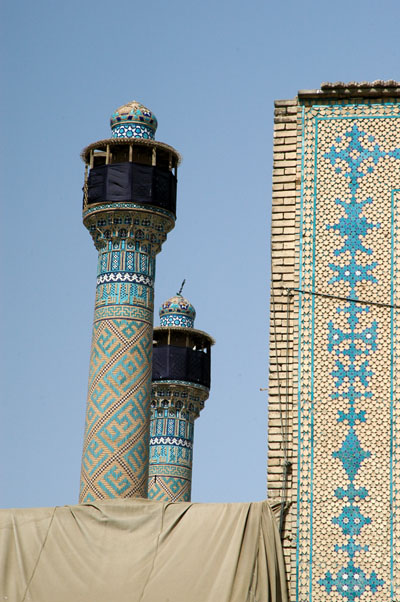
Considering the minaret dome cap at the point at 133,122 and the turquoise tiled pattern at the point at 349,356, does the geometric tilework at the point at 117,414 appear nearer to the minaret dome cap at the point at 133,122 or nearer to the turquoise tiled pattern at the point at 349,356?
the minaret dome cap at the point at 133,122

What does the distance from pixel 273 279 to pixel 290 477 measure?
133 cm

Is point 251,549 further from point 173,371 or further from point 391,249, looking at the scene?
point 173,371

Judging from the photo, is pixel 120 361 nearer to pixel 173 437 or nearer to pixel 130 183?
pixel 130 183

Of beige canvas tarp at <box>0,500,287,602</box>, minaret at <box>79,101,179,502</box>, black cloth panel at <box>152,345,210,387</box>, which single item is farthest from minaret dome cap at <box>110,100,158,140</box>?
beige canvas tarp at <box>0,500,287,602</box>

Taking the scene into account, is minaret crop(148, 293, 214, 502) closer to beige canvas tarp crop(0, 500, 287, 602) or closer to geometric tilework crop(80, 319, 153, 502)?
geometric tilework crop(80, 319, 153, 502)

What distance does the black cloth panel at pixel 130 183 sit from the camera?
1416 centimetres

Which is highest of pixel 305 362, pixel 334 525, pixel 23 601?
pixel 305 362

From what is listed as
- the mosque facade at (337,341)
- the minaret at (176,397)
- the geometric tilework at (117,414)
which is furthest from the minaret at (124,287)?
the mosque facade at (337,341)

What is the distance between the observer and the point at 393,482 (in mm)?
7582

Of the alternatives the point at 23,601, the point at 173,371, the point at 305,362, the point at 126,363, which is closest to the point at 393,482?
the point at 305,362

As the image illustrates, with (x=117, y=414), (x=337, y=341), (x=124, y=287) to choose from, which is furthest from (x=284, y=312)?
(x=124, y=287)

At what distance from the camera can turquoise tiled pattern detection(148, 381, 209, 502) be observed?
61.8 feet

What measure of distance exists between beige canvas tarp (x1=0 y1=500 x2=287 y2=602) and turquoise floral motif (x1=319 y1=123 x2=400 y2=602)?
1.52ft

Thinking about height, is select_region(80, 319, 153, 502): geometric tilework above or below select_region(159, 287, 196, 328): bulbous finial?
below
